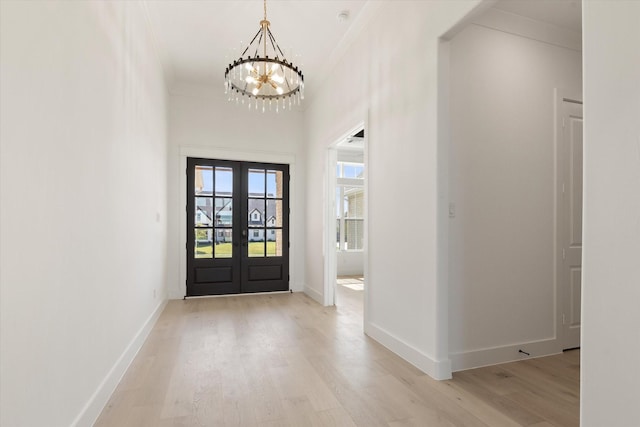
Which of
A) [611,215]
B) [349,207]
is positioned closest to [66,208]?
[611,215]

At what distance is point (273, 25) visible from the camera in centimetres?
384

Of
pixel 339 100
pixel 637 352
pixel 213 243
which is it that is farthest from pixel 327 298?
pixel 637 352

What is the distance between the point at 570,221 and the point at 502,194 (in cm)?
91

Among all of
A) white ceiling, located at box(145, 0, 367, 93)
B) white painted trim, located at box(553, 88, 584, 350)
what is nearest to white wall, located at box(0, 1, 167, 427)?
white ceiling, located at box(145, 0, 367, 93)

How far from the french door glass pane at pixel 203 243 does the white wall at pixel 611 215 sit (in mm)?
5170

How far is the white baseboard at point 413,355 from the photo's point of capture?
2545 millimetres

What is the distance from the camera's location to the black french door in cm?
561

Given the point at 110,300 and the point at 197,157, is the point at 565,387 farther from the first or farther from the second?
the point at 197,157

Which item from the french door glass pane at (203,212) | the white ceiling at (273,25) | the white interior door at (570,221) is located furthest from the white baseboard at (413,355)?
the french door glass pane at (203,212)

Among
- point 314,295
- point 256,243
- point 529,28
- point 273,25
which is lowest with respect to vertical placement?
point 314,295

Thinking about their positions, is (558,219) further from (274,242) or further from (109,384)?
(274,242)

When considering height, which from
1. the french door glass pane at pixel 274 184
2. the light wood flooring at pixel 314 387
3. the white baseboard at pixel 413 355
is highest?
the french door glass pane at pixel 274 184

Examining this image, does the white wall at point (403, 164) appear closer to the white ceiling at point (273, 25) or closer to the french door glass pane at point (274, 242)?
the white ceiling at point (273, 25)

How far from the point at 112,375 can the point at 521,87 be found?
4.19 metres
